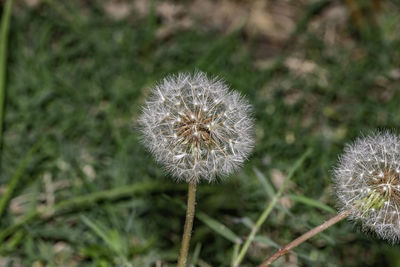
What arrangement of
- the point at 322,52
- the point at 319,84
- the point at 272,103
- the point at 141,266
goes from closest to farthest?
1. the point at 141,266
2. the point at 272,103
3. the point at 319,84
4. the point at 322,52

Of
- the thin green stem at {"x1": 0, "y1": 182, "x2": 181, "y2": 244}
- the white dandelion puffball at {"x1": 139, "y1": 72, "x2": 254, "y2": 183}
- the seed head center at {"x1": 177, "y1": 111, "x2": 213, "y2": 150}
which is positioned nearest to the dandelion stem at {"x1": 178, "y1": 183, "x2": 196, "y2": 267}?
the white dandelion puffball at {"x1": 139, "y1": 72, "x2": 254, "y2": 183}

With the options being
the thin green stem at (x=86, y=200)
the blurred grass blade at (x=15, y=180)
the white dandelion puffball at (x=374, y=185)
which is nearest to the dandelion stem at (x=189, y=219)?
the white dandelion puffball at (x=374, y=185)

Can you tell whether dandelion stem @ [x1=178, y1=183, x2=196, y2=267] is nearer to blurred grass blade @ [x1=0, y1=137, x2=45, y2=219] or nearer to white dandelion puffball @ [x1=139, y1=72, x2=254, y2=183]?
white dandelion puffball @ [x1=139, y1=72, x2=254, y2=183]

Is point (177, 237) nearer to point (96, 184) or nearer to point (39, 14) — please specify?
point (96, 184)

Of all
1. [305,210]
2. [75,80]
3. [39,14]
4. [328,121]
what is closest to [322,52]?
[328,121]

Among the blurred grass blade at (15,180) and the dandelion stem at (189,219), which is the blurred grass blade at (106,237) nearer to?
the blurred grass blade at (15,180)
